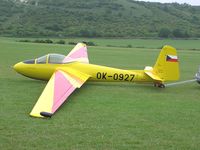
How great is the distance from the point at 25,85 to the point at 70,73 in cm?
176

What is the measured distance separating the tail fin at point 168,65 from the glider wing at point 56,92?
2.88 m

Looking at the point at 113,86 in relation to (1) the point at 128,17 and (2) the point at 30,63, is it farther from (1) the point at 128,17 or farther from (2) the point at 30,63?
(1) the point at 128,17

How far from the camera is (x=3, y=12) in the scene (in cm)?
8731

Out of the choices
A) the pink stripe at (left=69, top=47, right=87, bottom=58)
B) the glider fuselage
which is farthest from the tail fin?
the pink stripe at (left=69, top=47, right=87, bottom=58)

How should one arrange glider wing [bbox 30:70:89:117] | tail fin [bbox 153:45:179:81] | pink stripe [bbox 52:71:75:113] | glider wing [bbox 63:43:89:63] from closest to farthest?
1. glider wing [bbox 30:70:89:117]
2. pink stripe [bbox 52:71:75:113]
3. tail fin [bbox 153:45:179:81]
4. glider wing [bbox 63:43:89:63]

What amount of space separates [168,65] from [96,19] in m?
73.7

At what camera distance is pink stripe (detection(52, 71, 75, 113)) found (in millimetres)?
10996

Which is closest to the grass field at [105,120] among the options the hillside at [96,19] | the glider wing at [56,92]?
the glider wing at [56,92]

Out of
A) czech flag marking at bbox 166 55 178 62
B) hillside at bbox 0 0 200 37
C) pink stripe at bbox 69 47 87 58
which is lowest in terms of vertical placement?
hillside at bbox 0 0 200 37

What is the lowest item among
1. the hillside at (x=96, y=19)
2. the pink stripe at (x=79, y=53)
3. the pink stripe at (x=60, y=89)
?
the hillside at (x=96, y=19)

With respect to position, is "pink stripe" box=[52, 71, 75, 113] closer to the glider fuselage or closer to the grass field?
the grass field

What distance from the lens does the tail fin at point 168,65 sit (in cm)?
1571

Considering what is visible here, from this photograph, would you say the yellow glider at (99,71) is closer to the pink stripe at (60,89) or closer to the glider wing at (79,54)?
the pink stripe at (60,89)

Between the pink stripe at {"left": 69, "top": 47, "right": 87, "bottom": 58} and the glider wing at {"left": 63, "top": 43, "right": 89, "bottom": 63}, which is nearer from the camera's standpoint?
A: the glider wing at {"left": 63, "top": 43, "right": 89, "bottom": 63}
